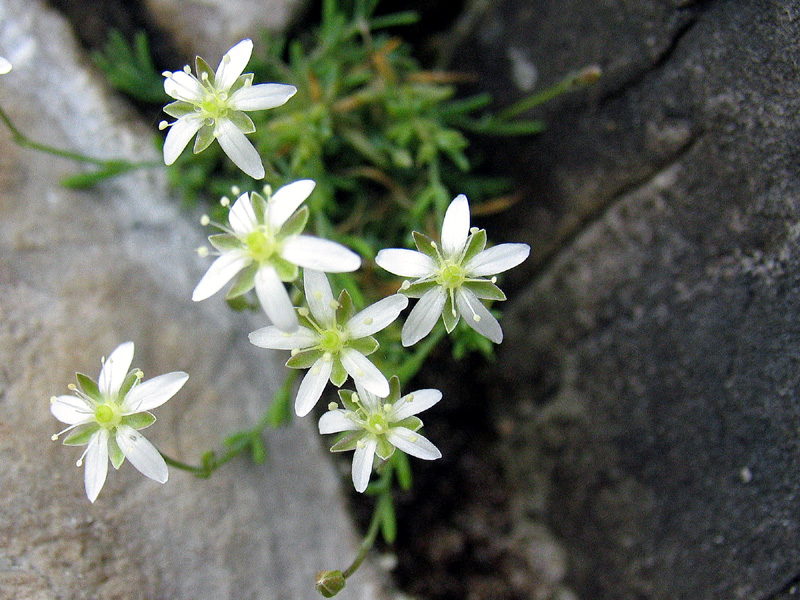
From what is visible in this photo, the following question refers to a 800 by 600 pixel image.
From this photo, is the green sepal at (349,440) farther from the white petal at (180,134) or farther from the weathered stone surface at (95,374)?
the white petal at (180,134)

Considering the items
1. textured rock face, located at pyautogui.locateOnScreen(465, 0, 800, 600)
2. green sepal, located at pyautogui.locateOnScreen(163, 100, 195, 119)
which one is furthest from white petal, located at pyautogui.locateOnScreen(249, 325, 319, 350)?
textured rock face, located at pyautogui.locateOnScreen(465, 0, 800, 600)

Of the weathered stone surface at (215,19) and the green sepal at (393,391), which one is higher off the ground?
the weathered stone surface at (215,19)

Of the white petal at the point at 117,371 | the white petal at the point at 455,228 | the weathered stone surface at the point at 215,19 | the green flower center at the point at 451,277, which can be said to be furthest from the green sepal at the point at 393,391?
the weathered stone surface at the point at 215,19

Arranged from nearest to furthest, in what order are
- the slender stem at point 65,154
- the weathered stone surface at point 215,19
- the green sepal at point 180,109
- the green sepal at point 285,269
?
the green sepal at point 285,269 < the green sepal at point 180,109 < the slender stem at point 65,154 < the weathered stone surface at point 215,19

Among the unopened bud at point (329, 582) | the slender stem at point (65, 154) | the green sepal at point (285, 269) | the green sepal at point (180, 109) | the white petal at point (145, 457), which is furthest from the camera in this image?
the slender stem at point (65, 154)

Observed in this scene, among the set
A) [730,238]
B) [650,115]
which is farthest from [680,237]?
[650,115]

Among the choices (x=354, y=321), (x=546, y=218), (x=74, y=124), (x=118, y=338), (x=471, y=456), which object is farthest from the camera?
(x=471, y=456)

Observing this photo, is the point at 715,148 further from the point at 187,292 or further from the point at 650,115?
the point at 187,292

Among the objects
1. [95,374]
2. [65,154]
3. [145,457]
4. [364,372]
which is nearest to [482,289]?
[364,372]

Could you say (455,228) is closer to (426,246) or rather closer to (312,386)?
(426,246)
